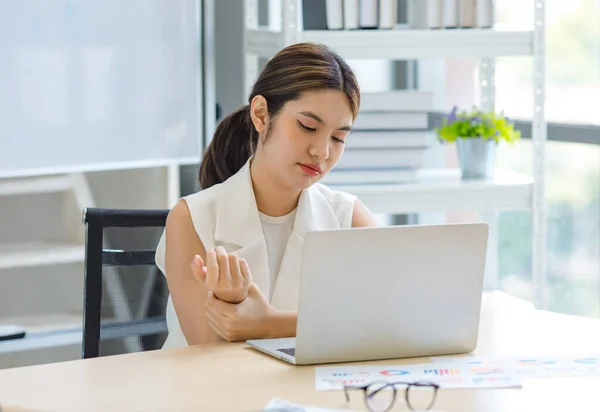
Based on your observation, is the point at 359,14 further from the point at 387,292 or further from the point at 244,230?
the point at 387,292

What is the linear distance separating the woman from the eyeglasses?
44 cm

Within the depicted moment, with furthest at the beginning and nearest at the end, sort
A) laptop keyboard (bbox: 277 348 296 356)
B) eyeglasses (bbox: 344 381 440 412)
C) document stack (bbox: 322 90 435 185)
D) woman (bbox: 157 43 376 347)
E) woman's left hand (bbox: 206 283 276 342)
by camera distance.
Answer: document stack (bbox: 322 90 435 185), woman (bbox: 157 43 376 347), woman's left hand (bbox: 206 283 276 342), laptop keyboard (bbox: 277 348 296 356), eyeglasses (bbox: 344 381 440 412)

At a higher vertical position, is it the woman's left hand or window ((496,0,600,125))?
window ((496,0,600,125))

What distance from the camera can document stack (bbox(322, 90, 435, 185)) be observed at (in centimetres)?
292

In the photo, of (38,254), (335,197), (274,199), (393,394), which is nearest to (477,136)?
Result: (335,197)

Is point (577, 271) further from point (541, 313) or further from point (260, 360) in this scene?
point (260, 360)

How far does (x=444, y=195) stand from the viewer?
2906 mm

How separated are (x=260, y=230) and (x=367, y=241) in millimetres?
491

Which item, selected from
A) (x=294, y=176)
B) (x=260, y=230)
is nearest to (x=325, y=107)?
(x=294, y=176)

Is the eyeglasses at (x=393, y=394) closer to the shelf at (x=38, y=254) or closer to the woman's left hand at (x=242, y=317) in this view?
the woman's left hand at (x=242, y=317)

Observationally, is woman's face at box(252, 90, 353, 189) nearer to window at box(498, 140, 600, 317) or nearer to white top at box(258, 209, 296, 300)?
white top at box(258, 209, 296, 300)

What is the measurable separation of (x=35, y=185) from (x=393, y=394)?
1825 millimetres

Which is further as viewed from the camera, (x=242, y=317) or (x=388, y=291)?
(x=242, y=317)

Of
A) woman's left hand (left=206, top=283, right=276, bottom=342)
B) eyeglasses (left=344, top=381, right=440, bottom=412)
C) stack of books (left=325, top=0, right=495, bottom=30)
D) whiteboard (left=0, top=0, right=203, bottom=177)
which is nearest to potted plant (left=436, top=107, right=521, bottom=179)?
stack of books (left=325, top=0, right=495, bottom=30)
